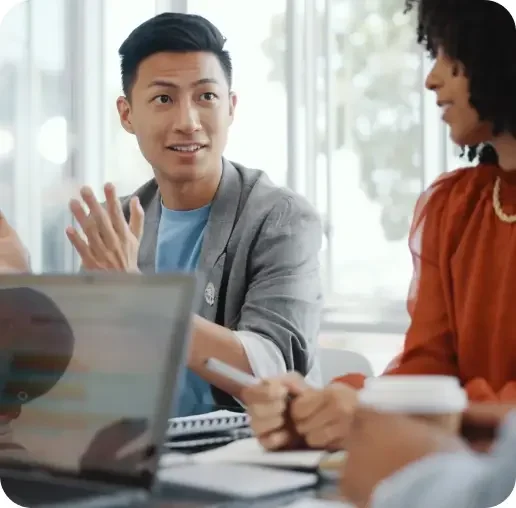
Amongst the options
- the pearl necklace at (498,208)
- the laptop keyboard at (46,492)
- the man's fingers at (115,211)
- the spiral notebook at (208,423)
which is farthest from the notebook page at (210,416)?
the pearl necklace at (498,208)

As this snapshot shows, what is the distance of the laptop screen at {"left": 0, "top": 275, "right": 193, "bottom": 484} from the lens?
0.68 metres

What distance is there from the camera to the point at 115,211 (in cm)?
88

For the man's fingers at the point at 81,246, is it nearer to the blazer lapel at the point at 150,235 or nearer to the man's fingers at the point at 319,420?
the blazer lapel at the point at 150,235

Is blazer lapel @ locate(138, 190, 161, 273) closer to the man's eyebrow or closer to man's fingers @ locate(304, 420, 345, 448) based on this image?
the man's eyebrow

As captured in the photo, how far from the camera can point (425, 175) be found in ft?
2.53

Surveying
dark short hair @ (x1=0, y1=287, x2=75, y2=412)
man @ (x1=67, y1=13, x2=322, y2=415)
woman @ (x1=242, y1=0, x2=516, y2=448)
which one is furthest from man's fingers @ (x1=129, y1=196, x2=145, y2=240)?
woman @ (x1=242, y1=0, x2=516, y2=448)

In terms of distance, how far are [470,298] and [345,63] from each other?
0.26 meters

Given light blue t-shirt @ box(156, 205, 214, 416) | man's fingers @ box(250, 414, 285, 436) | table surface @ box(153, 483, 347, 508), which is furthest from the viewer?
light blue t-shirt @ box(156, 205, 214, 416)

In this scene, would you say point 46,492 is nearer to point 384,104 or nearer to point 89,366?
point 89,366

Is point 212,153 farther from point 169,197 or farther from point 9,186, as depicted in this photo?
point 9,186

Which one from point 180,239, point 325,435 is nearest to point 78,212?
point 180,239

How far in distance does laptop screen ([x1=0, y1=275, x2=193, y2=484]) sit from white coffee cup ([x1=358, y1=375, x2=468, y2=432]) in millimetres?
171

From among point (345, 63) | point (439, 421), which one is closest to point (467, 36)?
point (345, 63)

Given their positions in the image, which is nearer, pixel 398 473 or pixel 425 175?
pixel 398 473
